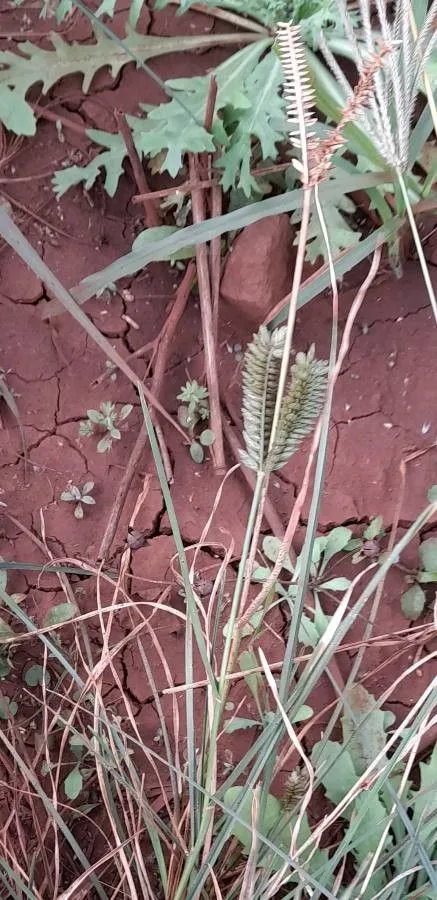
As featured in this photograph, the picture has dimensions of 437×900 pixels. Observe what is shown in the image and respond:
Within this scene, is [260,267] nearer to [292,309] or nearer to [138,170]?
[138,170]

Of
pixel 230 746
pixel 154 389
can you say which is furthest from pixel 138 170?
pixel 230 746

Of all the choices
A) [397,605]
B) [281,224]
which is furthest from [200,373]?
[397,605]

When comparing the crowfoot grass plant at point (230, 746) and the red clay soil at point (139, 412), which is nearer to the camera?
the crowfoot grass plant at point (230, 746)

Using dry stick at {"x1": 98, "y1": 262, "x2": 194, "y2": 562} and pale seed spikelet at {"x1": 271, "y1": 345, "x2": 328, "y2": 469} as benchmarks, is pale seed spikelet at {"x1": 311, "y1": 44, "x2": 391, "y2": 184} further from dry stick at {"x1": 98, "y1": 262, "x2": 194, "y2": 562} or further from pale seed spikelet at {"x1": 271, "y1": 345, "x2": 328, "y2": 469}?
dry stick at {"x1": 98, "y1": 262, "x2": 194, "y2": 562}

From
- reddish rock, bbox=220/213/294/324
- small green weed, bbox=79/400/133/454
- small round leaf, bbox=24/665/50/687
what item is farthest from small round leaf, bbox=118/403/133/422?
small round leaf, bbox=24/665/50/687

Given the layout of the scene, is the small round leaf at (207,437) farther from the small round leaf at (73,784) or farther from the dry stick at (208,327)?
the small round leaf at (73,784)

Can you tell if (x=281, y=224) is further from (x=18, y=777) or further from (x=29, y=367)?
(x=18, y=777)

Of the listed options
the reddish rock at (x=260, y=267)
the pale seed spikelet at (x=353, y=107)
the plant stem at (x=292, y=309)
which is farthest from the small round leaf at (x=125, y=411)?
the pale seed spikelet at (x=353, y=107)
